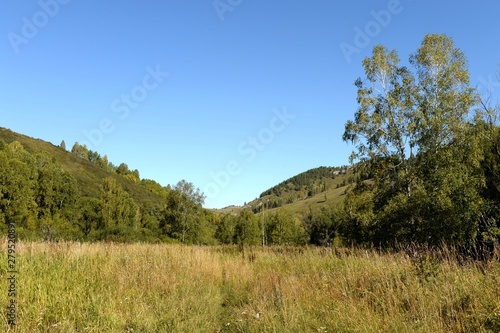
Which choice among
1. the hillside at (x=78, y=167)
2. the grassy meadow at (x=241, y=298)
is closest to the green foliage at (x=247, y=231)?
the hillside at (x=78, y=167)

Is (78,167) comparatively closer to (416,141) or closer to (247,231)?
(247,231)

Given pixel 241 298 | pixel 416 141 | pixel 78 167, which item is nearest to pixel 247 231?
pixel 416 141

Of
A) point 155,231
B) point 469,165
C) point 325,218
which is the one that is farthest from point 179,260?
point 325,218

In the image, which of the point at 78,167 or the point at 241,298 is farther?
the point at 78,167

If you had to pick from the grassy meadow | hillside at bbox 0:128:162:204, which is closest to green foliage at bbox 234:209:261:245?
hillside at bbox 0:128:162:204

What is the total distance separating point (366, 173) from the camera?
83.1ft

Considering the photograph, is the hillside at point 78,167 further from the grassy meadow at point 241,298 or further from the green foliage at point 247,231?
the grassy meadow at point 241,298

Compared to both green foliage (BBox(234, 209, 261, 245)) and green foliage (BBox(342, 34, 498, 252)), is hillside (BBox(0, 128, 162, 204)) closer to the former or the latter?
green foliage (BBox(234, 209, 261, 245))

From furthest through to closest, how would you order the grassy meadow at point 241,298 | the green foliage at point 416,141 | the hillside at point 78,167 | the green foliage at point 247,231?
the hillside at point 78,167, the green foliage at point 247,231, the green foliage at point 416,141, the grassy meadow at point 241,298

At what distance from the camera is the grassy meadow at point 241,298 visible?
4711 mm

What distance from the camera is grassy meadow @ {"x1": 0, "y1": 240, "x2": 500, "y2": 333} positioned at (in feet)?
15.5

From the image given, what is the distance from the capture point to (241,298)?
7.25 metres

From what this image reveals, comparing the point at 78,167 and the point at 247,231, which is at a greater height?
the point at 78,167

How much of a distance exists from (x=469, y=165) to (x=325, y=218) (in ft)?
213
